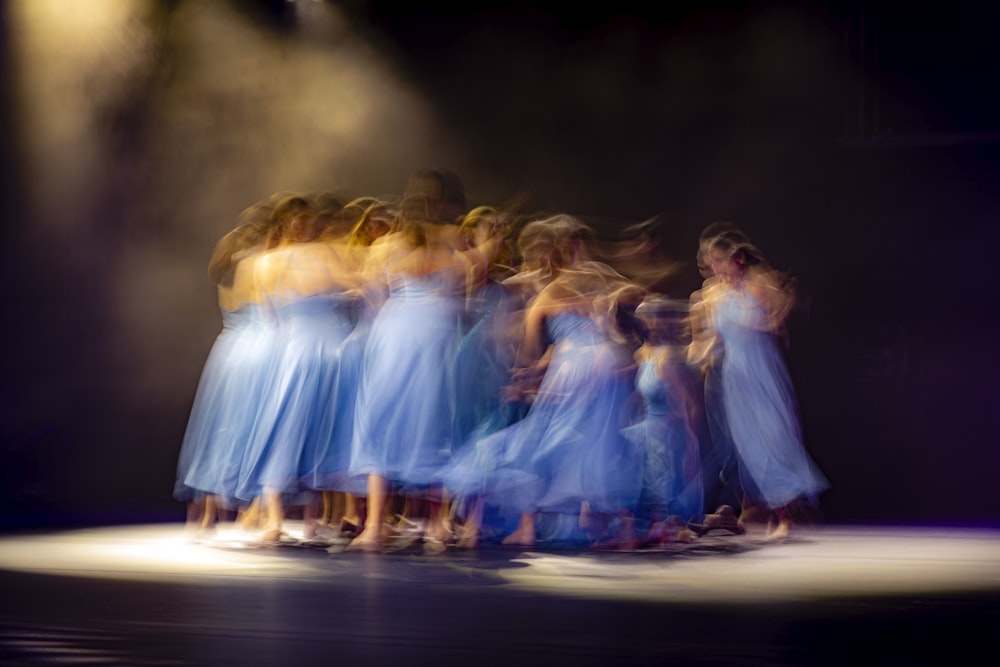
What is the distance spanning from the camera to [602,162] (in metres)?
8.75

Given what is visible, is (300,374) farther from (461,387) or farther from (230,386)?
(461,387)

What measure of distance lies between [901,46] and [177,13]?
4.60 metres

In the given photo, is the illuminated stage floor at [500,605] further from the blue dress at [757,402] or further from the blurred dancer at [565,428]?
the blue dress at [757,402]

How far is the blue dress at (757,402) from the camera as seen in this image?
6430 mm

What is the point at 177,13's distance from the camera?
8.71m

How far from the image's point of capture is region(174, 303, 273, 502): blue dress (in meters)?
6.14

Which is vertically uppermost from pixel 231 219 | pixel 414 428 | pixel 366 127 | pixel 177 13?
pixel 177 13

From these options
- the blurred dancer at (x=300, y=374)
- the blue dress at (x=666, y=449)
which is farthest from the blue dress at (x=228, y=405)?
the blue dress at (x=666, y=449)

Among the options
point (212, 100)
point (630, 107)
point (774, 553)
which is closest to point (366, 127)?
point (212, 100)

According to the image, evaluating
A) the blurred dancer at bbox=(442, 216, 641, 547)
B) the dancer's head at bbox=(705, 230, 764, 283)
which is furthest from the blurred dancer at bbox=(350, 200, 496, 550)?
the dancer's head at bbox=(705, 230, 764, 283)

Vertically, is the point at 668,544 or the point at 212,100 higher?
the point at 212,100

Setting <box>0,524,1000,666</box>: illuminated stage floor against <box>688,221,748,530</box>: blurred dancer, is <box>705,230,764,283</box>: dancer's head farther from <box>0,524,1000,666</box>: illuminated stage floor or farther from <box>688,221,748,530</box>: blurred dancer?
<box>0,524,1000,666</box>: illuminated stage floor

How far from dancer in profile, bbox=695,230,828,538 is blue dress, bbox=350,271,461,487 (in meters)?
1.48

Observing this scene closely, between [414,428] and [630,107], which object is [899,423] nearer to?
[630,107]
